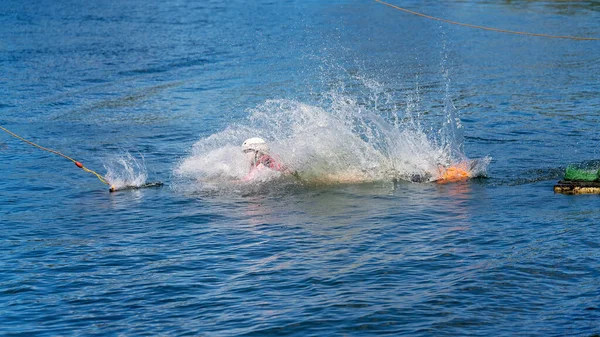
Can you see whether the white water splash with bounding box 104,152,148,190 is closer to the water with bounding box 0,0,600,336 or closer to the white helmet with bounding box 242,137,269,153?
the water with bounding box 0,0,600,336

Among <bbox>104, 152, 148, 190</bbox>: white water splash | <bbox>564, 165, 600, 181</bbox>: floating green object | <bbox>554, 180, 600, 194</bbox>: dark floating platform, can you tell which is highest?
<bbox>564, 165, 600, 181</bbox>: floating green object

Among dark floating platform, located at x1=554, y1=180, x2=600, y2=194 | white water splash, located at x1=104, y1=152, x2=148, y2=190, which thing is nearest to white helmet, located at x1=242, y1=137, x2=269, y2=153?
white water splash, located at x1=104, y1=152, x2=148, y2=190

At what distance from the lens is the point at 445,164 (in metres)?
14.6

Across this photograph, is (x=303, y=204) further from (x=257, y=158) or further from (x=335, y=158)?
(x=335, y=158)

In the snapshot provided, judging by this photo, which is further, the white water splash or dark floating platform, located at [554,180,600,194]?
the white water splash

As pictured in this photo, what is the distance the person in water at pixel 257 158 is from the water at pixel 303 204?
219 millimetres

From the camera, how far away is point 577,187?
12.8m

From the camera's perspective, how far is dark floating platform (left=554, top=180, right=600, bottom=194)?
12695 mm

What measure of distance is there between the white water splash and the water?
0.25 ft

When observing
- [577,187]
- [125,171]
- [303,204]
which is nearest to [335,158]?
[303,204]

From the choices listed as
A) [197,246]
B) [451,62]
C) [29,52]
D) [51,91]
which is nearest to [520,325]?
[197,246]

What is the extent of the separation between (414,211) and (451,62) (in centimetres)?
1740

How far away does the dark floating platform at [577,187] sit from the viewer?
12695 mm

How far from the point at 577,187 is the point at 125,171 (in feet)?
25.2
